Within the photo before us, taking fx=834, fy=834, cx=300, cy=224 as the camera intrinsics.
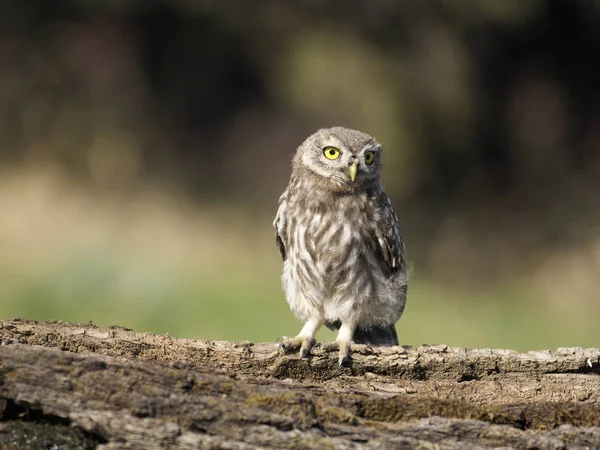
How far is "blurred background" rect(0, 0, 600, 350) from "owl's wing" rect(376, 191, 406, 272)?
438 centimetres

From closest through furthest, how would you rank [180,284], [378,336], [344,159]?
[344,159]
[378,336]
[180,284]

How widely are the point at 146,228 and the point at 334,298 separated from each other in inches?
208

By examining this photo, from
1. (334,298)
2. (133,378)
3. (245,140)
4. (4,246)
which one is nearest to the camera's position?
(133,378)

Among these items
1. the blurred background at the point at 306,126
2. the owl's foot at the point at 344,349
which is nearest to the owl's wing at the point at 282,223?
the owl's foot at the point at 344,349

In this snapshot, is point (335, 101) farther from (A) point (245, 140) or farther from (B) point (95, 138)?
(B) point (95, 138)

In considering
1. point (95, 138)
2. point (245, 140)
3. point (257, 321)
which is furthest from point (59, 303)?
point (245, 140)

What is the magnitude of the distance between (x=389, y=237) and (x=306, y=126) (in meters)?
6.26

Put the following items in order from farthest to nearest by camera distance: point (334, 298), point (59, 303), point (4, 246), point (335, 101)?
point (335, 101)
point (4, 246)
point (59, 303)
point (334, 298)

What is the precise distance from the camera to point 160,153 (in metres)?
11.3

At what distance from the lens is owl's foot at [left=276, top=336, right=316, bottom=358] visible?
378cm

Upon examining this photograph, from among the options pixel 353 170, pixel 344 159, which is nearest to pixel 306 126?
pixel 344 159

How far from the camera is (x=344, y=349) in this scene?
3926mm

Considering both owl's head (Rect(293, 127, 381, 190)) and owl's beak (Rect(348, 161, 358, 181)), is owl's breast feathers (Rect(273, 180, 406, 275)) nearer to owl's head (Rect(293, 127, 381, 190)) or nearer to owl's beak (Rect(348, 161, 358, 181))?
owl's head (Rect(293, 127, 381, 190))

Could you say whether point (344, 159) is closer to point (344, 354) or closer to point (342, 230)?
point (342, 230)
